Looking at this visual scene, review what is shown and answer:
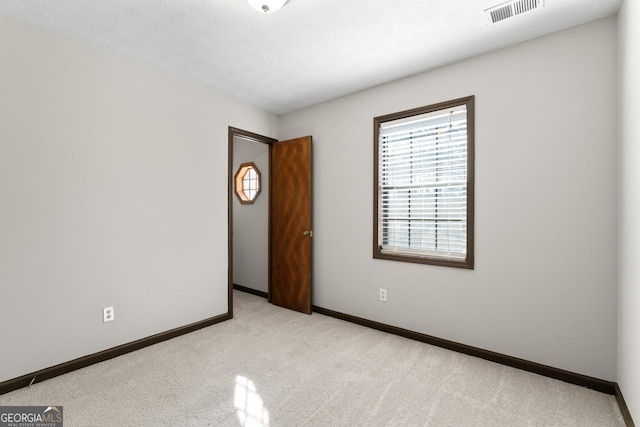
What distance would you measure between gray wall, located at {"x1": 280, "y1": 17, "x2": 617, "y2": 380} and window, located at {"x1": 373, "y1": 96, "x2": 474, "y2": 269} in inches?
3.8

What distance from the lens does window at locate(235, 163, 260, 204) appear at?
4684 millimetres

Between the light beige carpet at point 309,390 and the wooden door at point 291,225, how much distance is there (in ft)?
3.53

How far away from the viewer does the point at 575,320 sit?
7.39ft

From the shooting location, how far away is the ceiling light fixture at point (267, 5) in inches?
76.7

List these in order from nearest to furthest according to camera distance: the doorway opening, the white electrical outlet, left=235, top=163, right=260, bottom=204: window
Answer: the white electrical outlet
the doorway opening
left=235, top=163, right=260, bottom=204: window

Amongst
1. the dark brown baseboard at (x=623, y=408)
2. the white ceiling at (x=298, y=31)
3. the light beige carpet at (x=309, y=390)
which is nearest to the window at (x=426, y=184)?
the white ceiling at (x=298, y=31)

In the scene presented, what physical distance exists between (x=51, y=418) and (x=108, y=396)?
0.95ft

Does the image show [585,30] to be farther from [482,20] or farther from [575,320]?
[575,320]

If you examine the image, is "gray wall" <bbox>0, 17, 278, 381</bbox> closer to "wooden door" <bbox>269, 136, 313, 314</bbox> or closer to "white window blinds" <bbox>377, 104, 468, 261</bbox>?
"wooden door" <bbox>269, 136, 313, 314</bbox>

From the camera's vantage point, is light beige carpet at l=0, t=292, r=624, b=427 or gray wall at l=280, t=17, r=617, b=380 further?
gray wall at l=280, t=17, r=617, b=380

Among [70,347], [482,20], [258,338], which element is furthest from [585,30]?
[70,347]

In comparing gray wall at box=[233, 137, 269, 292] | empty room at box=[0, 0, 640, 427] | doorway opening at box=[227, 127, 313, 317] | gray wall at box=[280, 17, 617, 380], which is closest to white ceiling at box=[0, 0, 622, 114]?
empty room at box=[0, 0, 640, 427]

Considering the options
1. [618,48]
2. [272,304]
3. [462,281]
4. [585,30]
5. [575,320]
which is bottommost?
[272,304]

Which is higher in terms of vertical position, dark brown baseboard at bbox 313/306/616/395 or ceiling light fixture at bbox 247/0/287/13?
ceiling light fixture at bbox 247/0/287/13
